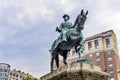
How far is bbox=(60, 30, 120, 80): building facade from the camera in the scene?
90.3 m

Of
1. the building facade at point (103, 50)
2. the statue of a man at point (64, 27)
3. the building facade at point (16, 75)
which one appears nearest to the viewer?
the statue of a man at point (64, 27)

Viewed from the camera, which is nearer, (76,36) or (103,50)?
(76,36)

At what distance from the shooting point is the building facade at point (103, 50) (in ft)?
296

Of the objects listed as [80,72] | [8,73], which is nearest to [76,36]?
[80,72]

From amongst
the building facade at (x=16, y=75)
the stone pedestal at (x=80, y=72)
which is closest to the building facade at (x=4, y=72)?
the building facade at (x=16, y=75)

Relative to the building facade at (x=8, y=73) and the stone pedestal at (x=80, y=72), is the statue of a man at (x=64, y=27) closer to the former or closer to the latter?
the stone pedestal at (x=80, y=72)

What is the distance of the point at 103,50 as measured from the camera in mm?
93938

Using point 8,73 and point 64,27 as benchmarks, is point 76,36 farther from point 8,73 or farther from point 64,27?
point 8,73

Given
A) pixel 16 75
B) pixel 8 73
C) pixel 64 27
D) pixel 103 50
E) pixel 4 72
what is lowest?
pixel 64 27

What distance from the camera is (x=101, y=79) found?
1467 centimetres

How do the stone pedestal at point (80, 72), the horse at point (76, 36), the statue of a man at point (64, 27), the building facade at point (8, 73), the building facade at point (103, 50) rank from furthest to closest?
the building facade at point (8, 73)
the building facade at point (103, 50)
the statue of a man at point (64, 27)
the horse at point (76, 36)
the stone pedestal at point (80, 72)

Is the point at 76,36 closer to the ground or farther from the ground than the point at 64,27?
closer to the ground

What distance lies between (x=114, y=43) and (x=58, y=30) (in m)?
80.2

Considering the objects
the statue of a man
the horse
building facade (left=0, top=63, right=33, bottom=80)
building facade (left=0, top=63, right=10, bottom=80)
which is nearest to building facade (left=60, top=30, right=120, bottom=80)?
building facade (left=0, top=63, right=10, bottom=80)
